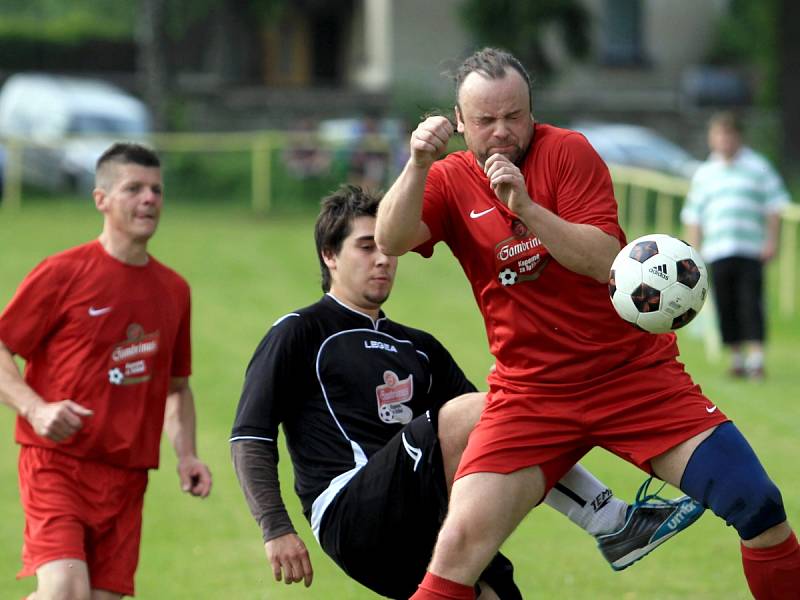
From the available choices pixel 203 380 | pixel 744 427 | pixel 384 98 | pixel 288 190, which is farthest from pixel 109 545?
pixel 384 98

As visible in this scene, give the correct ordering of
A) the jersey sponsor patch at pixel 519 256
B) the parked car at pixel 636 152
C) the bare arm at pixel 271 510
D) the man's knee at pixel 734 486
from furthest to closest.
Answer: the parked car at pixel 636 152
the bare arm at pixel 271 510
the jersey sponsor patch at pixel 519 256
the man's knee at pixel 734 486

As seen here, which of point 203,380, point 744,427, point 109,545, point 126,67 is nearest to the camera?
point 109,545

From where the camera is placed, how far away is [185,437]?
5918 mm

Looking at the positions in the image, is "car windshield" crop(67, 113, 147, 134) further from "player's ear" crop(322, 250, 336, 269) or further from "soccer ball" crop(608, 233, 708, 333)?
"soccer ball" crop(608, 233, 708, 333)

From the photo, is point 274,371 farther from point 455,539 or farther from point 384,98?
point 384,98

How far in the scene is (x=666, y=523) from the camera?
5.02 metres

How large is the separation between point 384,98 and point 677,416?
28348 mm

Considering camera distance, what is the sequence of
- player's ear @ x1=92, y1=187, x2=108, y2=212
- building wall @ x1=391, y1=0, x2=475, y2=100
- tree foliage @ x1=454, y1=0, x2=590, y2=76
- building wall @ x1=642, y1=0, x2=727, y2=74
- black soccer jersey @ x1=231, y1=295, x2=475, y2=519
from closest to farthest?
black soccer jersey @ x1=231, y1=295, x2=475, y2=519 → player's ear @ x1=92, y1=187, x2=108, y2=212 → tree foliage @ x1=454, y1=0, x2=590, y2=76 → building wall @ x1=391, y1=0, x2=475, y2=100 → building wall @ x1=642, y1=0, x2=727, y2=74

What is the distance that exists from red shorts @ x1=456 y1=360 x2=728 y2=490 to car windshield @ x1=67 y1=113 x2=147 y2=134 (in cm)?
2242

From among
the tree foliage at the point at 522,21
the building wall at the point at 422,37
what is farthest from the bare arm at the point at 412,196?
the building wall at the point at 422,37

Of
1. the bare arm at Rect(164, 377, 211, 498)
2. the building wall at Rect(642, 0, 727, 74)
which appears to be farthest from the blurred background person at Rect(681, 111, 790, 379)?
the building wall at Rect(642, 0, 727, 74)

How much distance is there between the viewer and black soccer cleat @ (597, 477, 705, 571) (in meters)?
5.00

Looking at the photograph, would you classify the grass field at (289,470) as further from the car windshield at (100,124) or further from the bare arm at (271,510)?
the car windshield at (100,124)

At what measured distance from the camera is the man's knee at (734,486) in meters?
4.50
